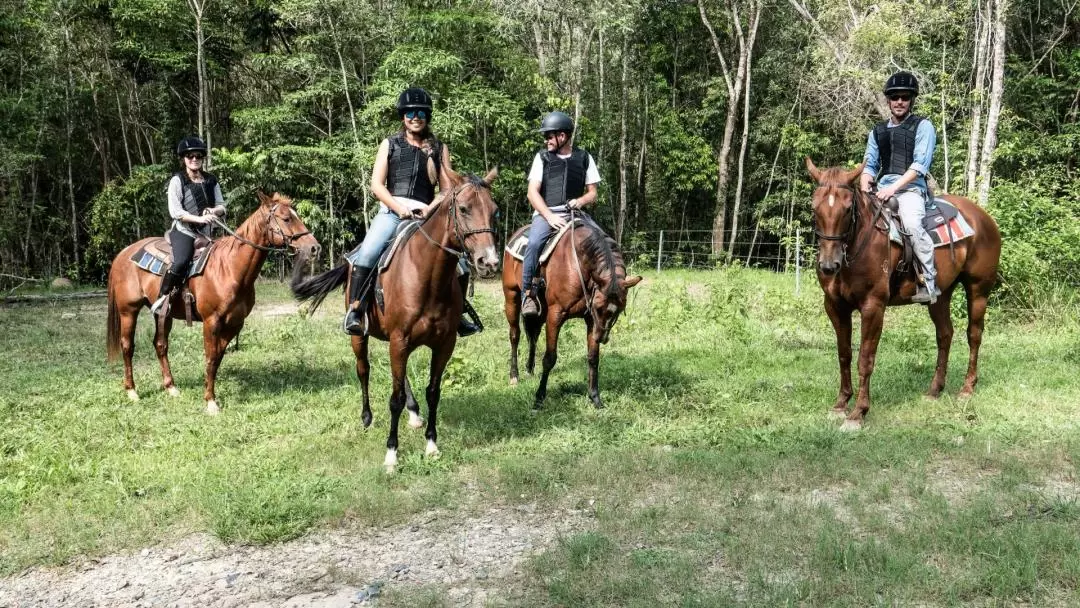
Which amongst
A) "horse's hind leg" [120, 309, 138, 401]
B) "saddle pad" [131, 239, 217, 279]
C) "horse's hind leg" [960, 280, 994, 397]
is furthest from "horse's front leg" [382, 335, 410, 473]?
"horse's hind leg" [960, 280, 994, 397]

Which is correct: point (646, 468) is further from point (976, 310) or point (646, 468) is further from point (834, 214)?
point (976, 310)

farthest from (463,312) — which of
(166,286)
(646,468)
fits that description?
(166,286)

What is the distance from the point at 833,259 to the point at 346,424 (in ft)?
14.8

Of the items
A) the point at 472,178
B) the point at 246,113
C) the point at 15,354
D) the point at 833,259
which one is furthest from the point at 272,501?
the point at 246,113

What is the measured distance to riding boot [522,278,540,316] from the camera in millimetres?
7488

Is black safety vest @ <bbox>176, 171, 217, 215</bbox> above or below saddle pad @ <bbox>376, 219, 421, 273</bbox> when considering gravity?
above

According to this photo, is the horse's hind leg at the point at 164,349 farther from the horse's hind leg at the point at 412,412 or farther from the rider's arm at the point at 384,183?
the rider's arm at the point at 384,183

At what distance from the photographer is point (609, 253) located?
22.1 ft

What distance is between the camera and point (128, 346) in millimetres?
8109

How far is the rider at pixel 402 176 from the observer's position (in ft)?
19.0

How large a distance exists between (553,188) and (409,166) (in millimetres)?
2286

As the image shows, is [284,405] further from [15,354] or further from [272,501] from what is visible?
[15,354]

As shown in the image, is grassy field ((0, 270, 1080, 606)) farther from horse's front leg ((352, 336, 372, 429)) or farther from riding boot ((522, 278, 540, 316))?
riding boot ((522, 278, 540, 316))

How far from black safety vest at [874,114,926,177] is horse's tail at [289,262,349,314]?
530 centimetres
